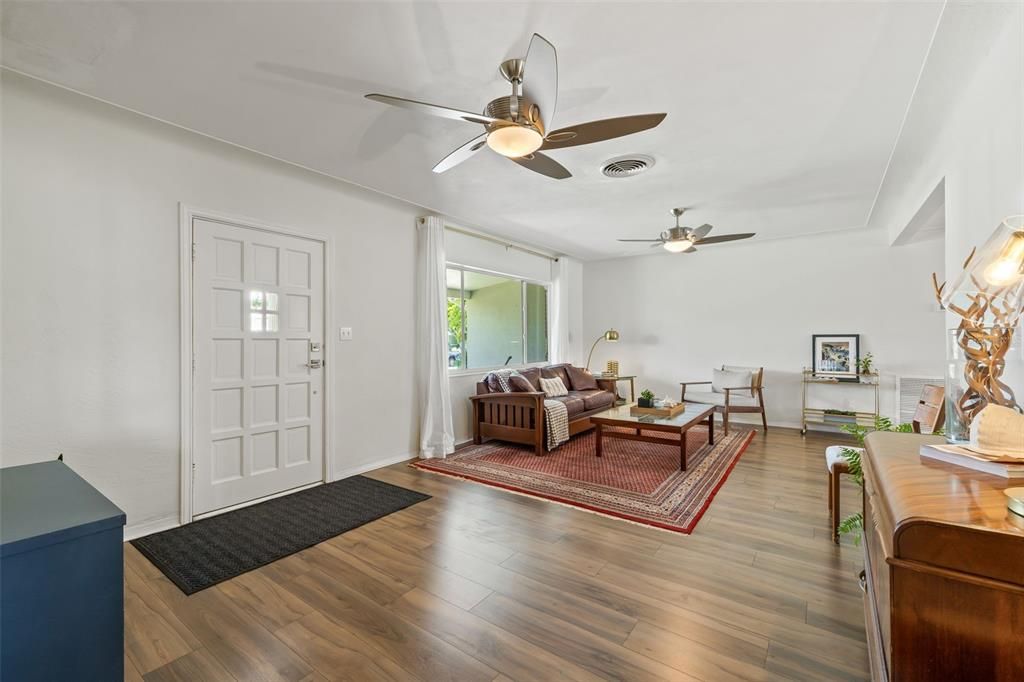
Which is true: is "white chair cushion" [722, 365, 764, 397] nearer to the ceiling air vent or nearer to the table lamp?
the ceiling air vent

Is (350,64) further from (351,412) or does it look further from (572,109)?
(351,412)

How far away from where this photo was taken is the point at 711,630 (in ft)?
6.16

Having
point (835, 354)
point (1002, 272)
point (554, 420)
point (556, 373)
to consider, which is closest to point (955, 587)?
point (1002, 272)

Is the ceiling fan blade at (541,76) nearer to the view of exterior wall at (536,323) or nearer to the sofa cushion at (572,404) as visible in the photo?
the sofa cushion at (572,404)

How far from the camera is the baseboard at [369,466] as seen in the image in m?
3.97

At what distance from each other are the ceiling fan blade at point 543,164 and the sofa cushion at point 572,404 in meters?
2.94

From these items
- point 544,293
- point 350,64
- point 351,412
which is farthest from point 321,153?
point 544,293

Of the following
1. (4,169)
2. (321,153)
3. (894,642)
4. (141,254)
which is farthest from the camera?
(321,153)

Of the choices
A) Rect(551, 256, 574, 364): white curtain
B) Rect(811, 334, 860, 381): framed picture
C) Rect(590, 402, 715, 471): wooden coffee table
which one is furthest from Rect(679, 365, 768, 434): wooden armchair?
Rect(551, 256, 574, 364): white curtain

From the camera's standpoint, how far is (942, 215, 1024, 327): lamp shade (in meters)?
1.24

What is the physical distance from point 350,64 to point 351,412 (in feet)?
9.47

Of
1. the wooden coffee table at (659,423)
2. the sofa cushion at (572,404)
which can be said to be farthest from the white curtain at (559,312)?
the wooden coffee table at (659,423)

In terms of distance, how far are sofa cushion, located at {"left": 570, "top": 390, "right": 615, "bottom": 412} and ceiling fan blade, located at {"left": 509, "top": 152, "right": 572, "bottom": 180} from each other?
11.0 feet

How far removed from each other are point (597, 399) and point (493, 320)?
176 centimetres
